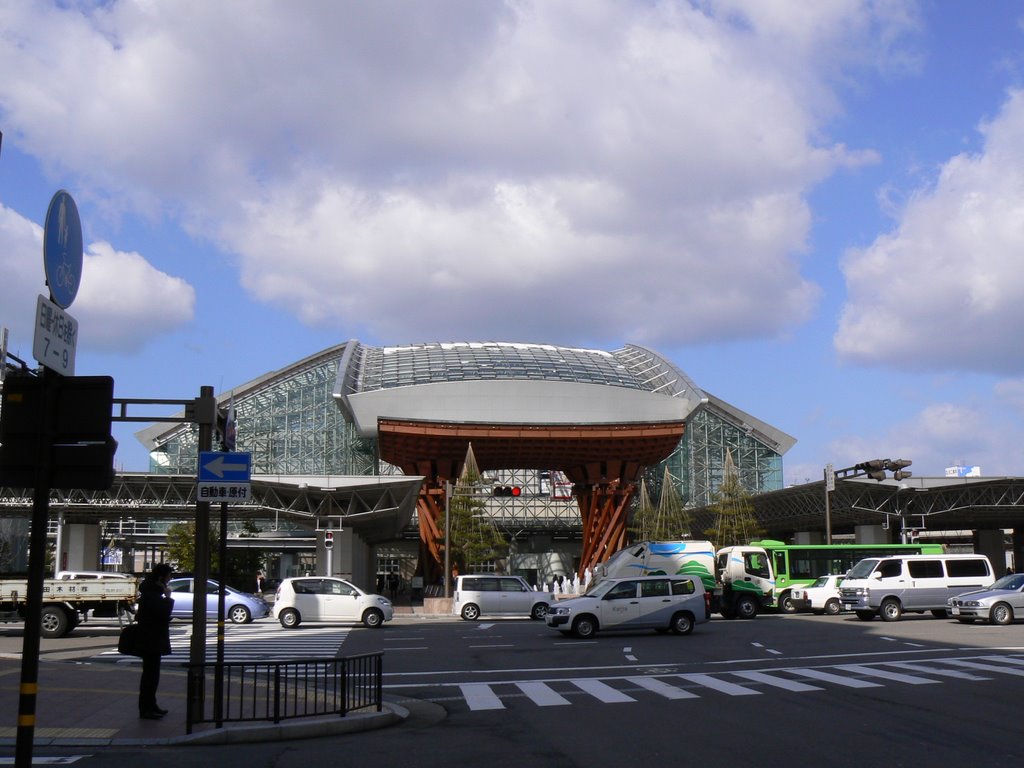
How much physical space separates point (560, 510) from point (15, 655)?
245 ft

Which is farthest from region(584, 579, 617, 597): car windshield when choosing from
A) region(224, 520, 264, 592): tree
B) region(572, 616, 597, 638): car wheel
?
region(224, 520, 264, 592): tree

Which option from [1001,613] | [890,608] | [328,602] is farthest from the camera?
[890,608]

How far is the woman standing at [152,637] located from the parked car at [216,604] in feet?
70.2

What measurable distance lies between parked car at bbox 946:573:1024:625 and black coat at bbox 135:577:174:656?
25.4m

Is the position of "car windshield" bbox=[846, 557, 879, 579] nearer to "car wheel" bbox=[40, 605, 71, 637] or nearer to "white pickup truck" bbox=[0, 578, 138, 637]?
"white pickup truck" bbox=[0, 578, 138, 637]

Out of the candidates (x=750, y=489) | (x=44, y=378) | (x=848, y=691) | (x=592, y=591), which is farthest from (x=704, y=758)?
(x=750, y=489)

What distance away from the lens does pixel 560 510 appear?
94.1m

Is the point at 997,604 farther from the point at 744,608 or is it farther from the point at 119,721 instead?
the point at 119,721

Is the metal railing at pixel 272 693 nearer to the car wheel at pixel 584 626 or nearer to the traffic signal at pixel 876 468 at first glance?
the car wheel at pixel 584 626

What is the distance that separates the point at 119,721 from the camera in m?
12.4

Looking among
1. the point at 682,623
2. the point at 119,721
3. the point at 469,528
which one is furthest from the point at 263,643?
the point at 469,528

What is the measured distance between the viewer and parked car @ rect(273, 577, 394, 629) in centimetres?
3372

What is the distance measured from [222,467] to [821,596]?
32968 millimetres

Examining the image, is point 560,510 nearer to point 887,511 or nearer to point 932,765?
point 887,511
